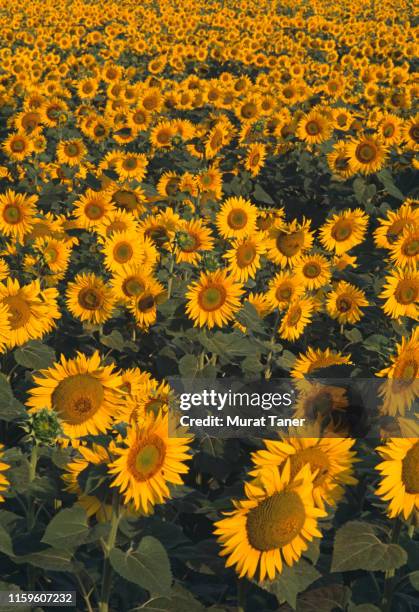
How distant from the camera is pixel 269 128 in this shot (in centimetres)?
1080

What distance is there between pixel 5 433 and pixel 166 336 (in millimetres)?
1542

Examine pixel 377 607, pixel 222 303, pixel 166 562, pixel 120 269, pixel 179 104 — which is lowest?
pixel 377 607

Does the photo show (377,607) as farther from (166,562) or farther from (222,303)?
(222,303)

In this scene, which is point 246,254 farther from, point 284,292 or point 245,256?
point 284,292

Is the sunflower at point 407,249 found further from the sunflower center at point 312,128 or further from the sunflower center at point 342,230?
the sunflower center at point 312,128

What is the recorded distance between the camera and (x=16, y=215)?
247 inches

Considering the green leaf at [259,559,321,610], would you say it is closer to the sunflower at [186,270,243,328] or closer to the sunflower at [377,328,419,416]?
the sunflower at [377,328,419,416]

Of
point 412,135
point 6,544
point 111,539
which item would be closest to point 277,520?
point 111,539

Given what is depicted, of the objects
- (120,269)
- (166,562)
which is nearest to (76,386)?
(166,562)

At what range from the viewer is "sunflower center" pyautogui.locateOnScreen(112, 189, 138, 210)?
6.55m

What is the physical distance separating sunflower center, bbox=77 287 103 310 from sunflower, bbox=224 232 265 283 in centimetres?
137

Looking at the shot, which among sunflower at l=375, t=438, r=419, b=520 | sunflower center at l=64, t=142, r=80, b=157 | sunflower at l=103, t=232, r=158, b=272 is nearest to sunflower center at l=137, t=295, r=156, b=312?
sunflower at l=103, t=232, r=158, b=272

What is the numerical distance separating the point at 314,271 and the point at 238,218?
141 centimetres

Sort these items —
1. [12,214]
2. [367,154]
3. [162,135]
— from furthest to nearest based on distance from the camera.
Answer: [162,135] < [367,154] < [12,214]
